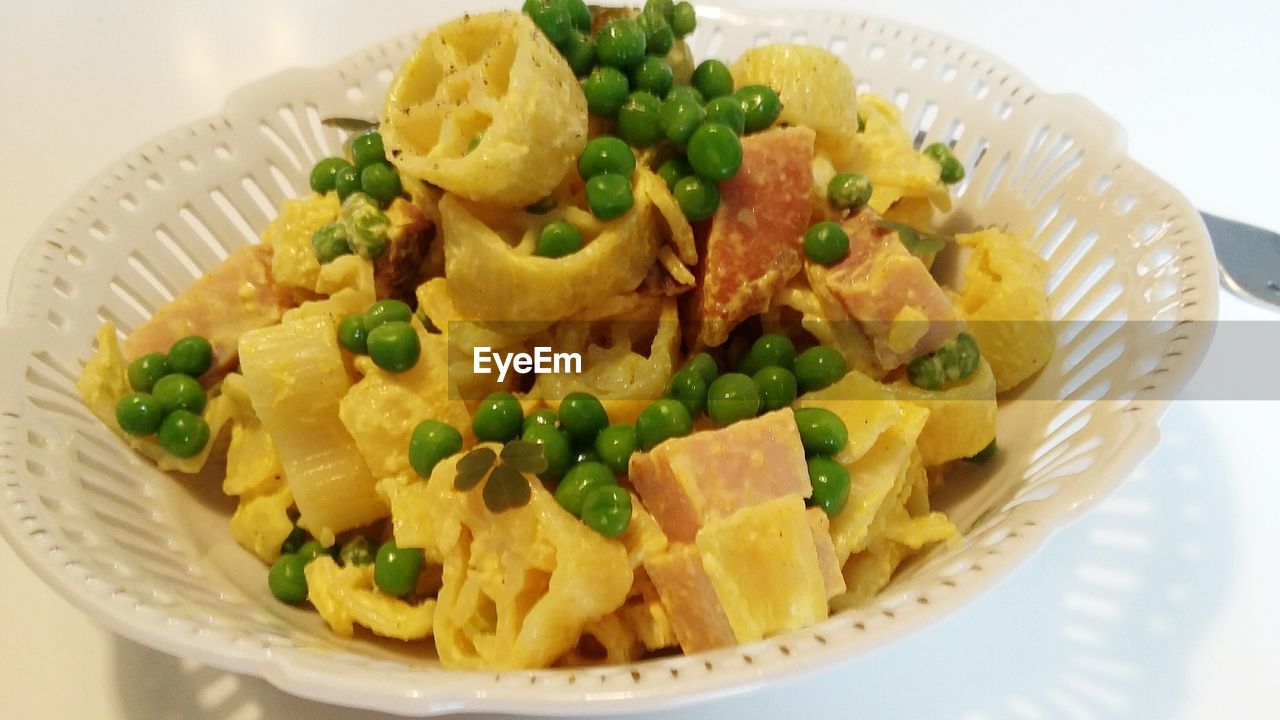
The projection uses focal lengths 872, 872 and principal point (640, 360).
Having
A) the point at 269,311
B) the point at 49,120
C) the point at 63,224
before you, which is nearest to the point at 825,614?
the point at 269,311

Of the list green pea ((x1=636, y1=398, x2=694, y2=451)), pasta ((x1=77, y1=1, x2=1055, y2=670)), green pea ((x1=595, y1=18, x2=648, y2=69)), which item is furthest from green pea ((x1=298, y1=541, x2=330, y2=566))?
green pea ((x1=595, y1=18, x2=648, y2=69))

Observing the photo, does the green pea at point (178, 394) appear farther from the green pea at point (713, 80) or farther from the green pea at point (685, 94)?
the green pea at point (713, 80)

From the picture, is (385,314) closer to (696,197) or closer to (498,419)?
(498,419)

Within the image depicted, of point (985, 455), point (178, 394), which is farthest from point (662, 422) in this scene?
point (178, 394)

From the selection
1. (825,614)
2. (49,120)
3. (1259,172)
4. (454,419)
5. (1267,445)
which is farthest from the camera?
(49,120)

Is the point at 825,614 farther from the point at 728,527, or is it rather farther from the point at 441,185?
the point at 441,185

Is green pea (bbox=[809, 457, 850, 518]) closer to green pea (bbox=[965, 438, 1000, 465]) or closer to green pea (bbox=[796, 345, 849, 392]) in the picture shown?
green pea (bbox=[796, 345, 849, 392])
